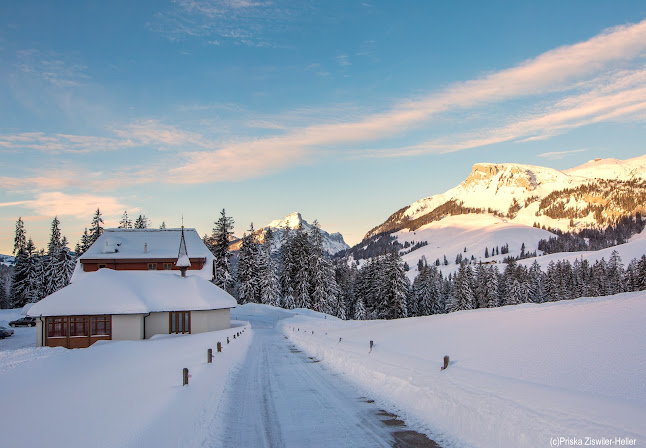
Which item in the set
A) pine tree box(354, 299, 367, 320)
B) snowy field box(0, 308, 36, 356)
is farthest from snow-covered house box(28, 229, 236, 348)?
pine tree box(354, 299, 367, 320)

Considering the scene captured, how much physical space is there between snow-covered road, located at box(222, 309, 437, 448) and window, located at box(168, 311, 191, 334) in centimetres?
2122

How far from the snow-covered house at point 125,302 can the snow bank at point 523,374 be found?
65.9 ft

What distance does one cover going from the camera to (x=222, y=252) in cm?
7519

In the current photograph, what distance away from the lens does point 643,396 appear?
10531 mm

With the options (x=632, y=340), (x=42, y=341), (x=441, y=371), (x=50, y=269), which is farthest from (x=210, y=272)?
(x=632, y=340)

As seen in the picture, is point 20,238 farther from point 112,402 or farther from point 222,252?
point 112,402

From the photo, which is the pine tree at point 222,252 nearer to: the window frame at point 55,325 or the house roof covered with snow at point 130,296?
the house roof covered with snow at point 130,296

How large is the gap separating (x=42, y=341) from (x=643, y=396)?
3808 centimetres

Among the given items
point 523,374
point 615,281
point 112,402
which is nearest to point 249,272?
point 112,402

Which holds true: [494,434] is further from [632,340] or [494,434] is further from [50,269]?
[50,269]

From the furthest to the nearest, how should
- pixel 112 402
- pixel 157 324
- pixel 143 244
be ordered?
1. pixel 143 244
2. pixel 157 324
3. pixel 112 402

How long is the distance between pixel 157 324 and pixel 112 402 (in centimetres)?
2709

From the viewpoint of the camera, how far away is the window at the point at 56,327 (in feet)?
111

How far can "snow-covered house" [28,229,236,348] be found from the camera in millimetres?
33938
